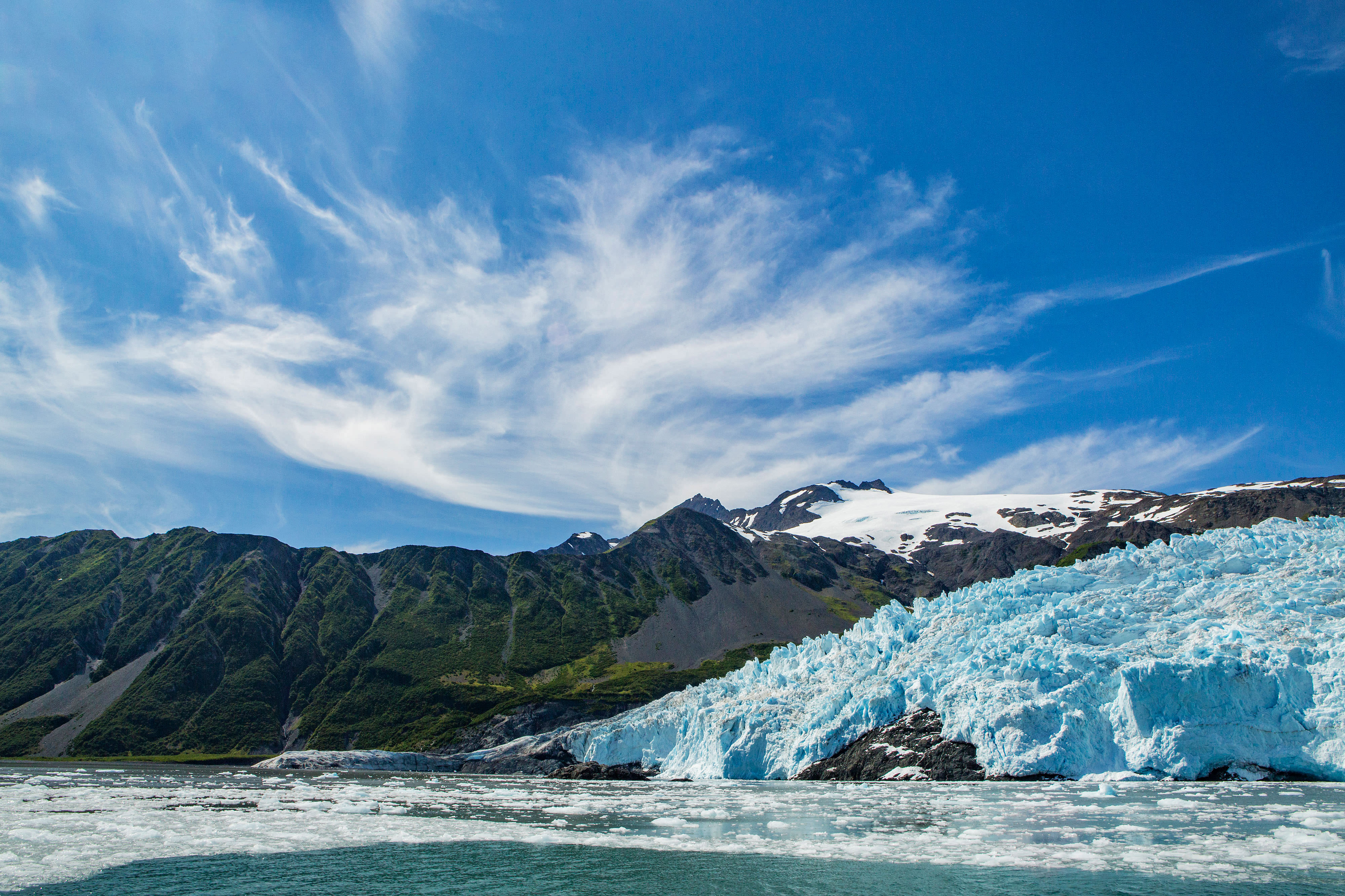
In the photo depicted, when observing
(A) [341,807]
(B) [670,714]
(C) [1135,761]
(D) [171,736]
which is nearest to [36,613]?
(D) [171,736]

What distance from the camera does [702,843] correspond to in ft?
83.4

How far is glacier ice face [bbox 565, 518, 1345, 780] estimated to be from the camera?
44531mm

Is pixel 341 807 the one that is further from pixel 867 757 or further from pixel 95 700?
pixel 95 700

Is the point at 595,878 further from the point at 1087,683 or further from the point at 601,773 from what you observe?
the point at 601,773

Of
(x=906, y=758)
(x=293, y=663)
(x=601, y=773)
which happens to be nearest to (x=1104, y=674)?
(x=906, y=758)

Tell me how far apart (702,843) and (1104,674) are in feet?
126

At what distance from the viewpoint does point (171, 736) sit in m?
134

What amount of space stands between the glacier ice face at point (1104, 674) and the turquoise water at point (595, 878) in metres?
34.7

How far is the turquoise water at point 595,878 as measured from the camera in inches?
662

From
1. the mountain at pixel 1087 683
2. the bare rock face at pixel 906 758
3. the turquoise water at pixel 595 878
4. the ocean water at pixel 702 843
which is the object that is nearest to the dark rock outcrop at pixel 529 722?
the mountain at pixel 1087 683

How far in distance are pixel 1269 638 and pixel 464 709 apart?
131483mm

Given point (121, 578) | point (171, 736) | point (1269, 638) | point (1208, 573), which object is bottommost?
point (171, 736)

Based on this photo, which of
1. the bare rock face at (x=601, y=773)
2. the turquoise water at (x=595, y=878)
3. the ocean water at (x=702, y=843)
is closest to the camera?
the turquoise water at (x=595, y=878)

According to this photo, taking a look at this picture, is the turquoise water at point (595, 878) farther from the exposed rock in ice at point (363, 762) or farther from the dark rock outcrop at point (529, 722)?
the dark rock outcrop at point (529, 722)
